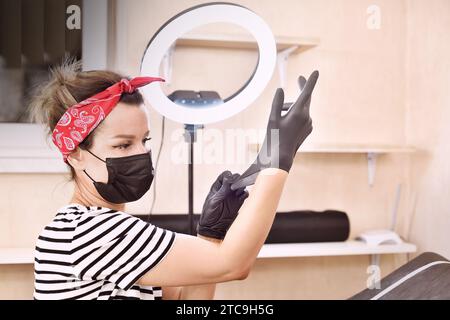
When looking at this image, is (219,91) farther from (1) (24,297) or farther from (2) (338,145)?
(1) (24,297)

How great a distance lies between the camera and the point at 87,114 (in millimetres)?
759

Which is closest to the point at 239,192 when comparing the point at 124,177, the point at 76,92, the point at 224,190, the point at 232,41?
the point at 224,190

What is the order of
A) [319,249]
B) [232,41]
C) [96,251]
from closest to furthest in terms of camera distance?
[96,251] < [232,41] < [319,249]

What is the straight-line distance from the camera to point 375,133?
1415 mm

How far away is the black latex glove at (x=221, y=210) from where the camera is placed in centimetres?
83

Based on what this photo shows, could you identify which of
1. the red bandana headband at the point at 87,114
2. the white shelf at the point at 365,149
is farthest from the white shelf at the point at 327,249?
the red bandana headband at the point at 87,114

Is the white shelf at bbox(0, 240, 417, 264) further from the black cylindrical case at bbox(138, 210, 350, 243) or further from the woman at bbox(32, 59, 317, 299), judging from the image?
the woman at bbox(32, 59, 317, 299)

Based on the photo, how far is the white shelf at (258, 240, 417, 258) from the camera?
4.25ft

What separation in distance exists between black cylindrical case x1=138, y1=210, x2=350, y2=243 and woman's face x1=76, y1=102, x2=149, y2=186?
1.70 feet

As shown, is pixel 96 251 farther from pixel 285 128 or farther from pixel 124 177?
pixel 285 128

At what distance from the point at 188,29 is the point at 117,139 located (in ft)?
0.98

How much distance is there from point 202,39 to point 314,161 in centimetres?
48

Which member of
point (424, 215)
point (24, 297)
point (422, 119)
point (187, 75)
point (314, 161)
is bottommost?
point (24, 297)

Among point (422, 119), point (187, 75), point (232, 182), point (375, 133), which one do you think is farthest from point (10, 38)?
point (422, 119)
